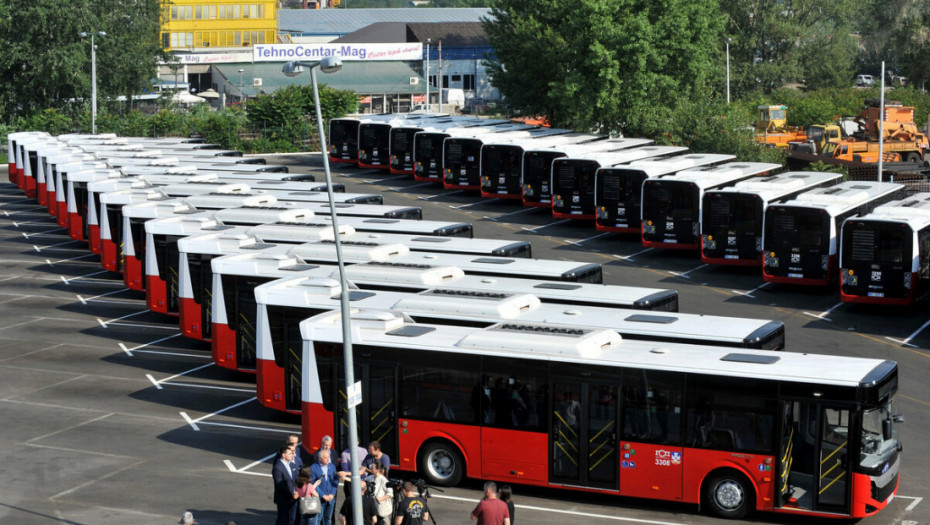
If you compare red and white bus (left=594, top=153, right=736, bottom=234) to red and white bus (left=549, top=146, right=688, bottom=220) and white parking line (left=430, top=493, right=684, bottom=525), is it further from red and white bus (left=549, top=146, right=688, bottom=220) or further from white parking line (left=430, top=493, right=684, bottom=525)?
white parking line (left=430, top=493, right=684, bottom=525)

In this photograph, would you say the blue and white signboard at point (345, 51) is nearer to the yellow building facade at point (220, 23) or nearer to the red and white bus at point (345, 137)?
the yellow building facade at point (220, 23)

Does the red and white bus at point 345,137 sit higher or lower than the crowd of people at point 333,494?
higher

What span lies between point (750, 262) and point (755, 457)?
20868 mm

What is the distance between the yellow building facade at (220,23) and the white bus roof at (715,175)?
89400 millimetres

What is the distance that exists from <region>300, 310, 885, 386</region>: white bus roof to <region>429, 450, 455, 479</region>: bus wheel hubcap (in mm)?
1912

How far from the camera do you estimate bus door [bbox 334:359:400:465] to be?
69.6 ft

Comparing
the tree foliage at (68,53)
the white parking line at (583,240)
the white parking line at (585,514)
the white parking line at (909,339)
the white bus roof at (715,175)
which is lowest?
the white parking line at (585,514)

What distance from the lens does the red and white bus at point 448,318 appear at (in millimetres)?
21297

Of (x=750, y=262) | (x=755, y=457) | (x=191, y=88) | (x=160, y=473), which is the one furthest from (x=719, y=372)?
(x=191, y=88)

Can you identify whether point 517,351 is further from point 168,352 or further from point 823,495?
point 168,352

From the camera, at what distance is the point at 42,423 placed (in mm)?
25000

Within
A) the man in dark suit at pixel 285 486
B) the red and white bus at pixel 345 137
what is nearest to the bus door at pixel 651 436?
the man in dark suit at pixel 285 486

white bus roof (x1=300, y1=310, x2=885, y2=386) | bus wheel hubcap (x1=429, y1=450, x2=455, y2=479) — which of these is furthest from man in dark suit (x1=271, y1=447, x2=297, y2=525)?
bus wheel hubcap (x1=429, y1=450, x2=455, y2=479)

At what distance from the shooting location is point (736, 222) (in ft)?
128
